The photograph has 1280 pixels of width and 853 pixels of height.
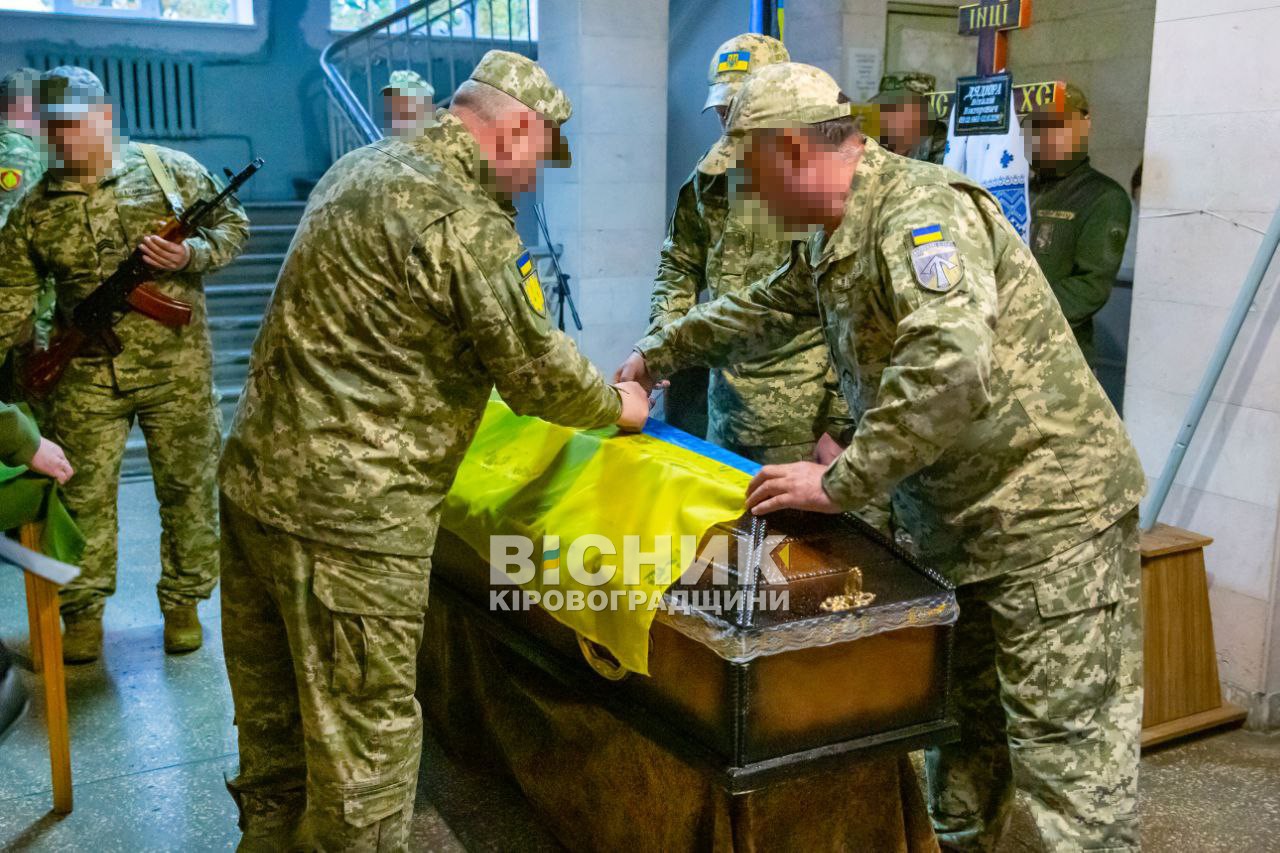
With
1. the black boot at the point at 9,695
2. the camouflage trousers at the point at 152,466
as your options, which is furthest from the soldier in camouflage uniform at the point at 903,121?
the black boot at the point at 9,695

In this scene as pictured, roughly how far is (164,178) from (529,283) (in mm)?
1975

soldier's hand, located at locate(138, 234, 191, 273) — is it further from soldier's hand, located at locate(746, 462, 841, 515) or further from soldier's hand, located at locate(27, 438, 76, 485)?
soldier's hand, located at locate(746, 462, 841, 515)

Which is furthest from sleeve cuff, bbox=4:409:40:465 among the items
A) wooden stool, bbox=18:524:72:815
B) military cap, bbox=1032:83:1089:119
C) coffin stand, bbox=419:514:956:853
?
military cap, bbox=1032:83:1089:119

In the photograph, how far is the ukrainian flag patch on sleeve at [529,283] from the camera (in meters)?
1.98

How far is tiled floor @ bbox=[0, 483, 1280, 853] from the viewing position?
264 cm

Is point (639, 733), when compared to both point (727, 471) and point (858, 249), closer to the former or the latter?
point (727, 471)

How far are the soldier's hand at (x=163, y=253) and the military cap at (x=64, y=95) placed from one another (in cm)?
38

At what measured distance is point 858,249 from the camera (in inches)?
Answer: 79.2

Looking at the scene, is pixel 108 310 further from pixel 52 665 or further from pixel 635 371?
pixel 635 371

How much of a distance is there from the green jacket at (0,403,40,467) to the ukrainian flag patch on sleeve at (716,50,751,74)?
214 cm

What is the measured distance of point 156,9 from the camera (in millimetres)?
9609

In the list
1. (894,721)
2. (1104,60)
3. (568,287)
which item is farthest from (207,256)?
(1104,60)

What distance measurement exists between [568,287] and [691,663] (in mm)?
4854

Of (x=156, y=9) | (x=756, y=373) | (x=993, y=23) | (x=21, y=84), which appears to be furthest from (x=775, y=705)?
(x=156, y=9)
